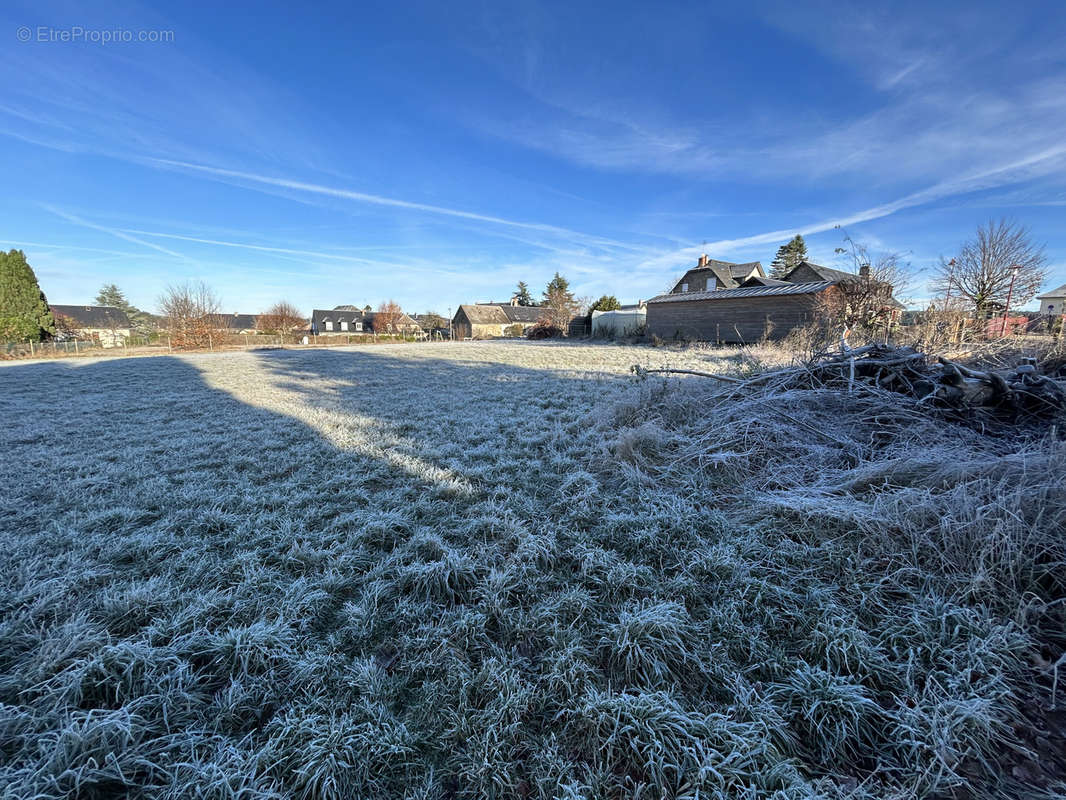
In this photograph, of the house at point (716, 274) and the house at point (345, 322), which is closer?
the house at point (716, 274)

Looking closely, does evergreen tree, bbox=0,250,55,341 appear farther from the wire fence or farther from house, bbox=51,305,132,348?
house, bbox=51,305,132,348

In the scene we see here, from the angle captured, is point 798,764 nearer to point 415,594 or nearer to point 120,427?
point 415,594

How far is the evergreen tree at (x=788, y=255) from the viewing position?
153 ft

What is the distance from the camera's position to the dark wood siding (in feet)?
54.6

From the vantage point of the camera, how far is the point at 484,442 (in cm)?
453

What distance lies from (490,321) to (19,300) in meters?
34.4

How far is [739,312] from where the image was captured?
18.7 m

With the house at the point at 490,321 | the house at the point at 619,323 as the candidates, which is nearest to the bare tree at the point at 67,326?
the house at the point at 490,321

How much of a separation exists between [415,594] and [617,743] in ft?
3.78

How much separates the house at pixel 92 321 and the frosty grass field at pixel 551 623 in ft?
155

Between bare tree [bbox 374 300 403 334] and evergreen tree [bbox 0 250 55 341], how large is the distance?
27.1 meters

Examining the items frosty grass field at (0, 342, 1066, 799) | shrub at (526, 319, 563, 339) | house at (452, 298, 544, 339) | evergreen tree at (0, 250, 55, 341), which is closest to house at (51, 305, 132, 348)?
evergreen tree at (0, 250, 55, 341)

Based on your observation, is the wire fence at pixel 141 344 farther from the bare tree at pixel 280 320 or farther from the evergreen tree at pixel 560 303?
the evergreen tree at pixel 560 303

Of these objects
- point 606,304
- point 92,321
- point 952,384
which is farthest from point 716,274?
point 92,321
